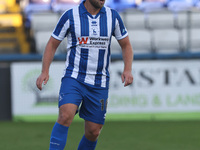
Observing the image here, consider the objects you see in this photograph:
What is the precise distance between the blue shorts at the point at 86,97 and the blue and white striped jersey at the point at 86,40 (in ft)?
0.18

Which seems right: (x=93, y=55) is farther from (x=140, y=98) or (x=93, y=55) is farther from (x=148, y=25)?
(x=148, y=25)

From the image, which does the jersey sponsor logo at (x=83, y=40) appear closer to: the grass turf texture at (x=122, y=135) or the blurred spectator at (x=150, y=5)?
the grass turf texture at (x=122, y=135)

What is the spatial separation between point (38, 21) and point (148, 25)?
104 inches

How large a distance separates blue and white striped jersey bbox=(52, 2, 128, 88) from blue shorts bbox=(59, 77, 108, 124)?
55 mm

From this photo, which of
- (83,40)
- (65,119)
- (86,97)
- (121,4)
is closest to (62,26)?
(83,40)

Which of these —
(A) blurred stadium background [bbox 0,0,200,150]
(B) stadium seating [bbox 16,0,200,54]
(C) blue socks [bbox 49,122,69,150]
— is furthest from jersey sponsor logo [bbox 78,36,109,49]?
(B) stadium seating [bbox 16,0,200,54]

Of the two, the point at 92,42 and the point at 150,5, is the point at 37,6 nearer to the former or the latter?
the point at 150,5

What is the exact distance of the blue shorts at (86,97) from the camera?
4.01m

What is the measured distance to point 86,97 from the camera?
4.09 meters

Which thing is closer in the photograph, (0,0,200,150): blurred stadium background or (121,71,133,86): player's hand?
(121,71,133,86): player's hand

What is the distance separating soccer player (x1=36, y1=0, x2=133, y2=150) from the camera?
4043 mm

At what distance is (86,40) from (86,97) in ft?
1.69

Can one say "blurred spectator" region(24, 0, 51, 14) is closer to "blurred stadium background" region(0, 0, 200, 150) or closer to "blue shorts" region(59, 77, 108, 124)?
"blurred stadium background" region(0, 0, 200, 150)

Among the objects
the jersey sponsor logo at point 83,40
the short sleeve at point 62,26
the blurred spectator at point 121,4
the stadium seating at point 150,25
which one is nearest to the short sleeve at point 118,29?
the jersey sponsor logo at point 83,40
